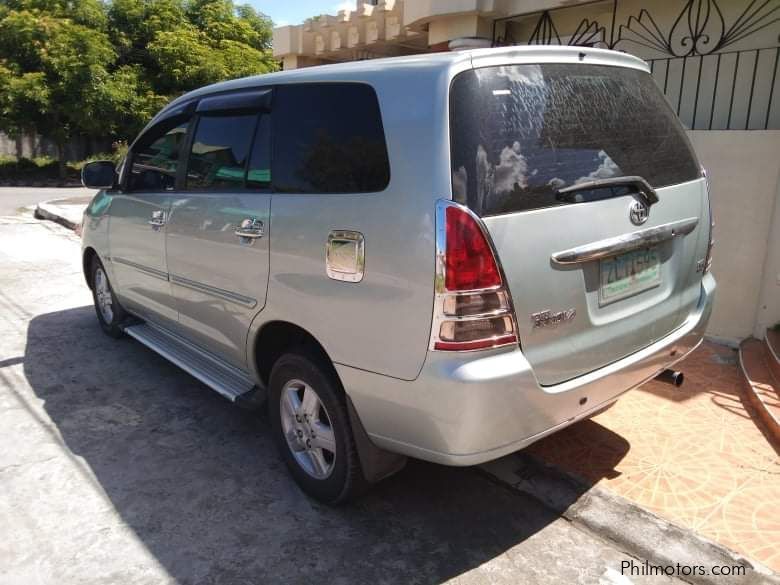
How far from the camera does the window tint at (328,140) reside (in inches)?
101

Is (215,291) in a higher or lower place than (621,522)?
higher

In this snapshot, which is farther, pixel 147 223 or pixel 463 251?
pixel 147 223

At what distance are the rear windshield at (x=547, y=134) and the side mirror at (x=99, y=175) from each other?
3451 millimetres

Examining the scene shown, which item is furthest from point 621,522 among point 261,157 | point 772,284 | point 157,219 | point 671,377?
point 157,219

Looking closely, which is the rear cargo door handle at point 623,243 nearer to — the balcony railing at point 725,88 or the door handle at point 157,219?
the door handle at point 157,219

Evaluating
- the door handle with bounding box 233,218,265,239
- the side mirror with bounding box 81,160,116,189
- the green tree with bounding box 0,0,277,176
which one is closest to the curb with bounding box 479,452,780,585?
the door handle with bounding box 233,218,265,239

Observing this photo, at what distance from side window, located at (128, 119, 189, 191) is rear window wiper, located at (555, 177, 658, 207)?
8.27 feet

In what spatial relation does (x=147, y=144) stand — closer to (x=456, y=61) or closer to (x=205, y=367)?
(x=205, y=367)

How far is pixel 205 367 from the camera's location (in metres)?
3.75

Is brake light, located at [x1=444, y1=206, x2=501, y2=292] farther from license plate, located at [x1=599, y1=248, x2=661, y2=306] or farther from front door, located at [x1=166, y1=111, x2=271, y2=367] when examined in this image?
front door, located at [x1=166, y1=111, x2=271, y2=367]

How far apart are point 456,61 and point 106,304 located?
164 inches

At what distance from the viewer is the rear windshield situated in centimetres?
229

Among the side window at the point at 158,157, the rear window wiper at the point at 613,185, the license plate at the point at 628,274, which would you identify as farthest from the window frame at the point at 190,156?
the license plate at the point at 628,274

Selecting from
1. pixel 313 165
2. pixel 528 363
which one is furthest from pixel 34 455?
pixel 528 363
